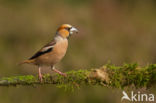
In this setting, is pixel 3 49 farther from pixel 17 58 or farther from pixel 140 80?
pixel 140 80

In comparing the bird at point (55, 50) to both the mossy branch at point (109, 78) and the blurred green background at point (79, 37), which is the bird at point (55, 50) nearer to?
the mossy branch at point (109, 78)

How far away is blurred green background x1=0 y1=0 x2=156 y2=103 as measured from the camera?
23.2ft

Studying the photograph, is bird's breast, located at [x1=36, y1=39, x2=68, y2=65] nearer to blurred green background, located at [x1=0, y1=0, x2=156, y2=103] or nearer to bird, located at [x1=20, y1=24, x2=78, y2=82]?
bird, located at [x1=20, y1=24, x2=78, y2=82]

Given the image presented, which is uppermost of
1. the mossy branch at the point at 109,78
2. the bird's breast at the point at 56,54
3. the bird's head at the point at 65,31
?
the bird's head at the point at 65,31

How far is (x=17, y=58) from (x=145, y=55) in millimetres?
2528

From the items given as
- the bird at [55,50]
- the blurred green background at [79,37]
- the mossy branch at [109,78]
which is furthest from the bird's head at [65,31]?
the blurred green background at [79,37]

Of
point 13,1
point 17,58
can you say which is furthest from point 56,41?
point 13,1

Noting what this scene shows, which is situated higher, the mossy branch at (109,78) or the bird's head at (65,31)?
the bird's head at (65,31)

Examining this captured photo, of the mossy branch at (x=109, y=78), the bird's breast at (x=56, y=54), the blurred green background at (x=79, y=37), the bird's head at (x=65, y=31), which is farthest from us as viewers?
the blurred green background at (x=79, y=37)

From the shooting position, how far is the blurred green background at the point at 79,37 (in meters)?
7.06

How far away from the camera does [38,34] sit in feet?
28.8

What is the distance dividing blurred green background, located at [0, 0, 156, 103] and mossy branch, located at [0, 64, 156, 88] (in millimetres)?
2675

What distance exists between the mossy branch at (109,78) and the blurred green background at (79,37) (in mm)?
2675

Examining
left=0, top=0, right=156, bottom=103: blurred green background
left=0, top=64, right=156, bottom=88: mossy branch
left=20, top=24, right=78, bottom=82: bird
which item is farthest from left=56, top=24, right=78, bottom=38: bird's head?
left=0, top=0, right=156, bottom=103: blurred green background
